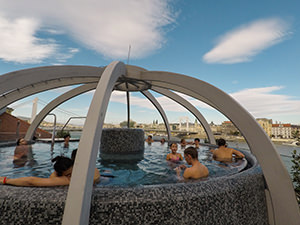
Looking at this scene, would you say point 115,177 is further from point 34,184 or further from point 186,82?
point 186,82

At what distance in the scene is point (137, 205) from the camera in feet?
7.57

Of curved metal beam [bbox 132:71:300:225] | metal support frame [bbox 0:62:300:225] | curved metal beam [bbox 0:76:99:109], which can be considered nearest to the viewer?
metal support frame [bbox 0:62:300:225]

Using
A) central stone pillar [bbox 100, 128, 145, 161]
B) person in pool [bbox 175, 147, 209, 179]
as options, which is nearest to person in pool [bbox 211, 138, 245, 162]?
person in pool [bbox 175, 147, 209, 179]

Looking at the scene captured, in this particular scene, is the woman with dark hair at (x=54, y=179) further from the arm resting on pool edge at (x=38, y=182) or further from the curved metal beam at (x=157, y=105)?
the curved metal beam at (x=157, y=105)

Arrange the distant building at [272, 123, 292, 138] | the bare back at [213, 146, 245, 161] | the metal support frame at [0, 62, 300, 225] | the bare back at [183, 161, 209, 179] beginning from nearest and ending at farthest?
1. the metal support frame at [0, 62, 300, 225]
2. the bare back at [183, 161, 209, 179]
3. the bare back at [213, 146, 245, 161]
4. the distant building at [272, 123, 292, 138]

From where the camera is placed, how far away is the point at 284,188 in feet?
11.0

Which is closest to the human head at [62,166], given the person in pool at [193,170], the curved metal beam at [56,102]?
the person in pool at [193,170]

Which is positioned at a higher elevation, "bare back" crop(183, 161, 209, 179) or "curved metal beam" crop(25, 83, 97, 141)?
"curved metal beam" crop(25, 83, 97, 141)

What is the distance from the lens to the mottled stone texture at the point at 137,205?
2.20 meters

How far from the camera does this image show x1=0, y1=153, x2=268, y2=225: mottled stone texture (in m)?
2.20

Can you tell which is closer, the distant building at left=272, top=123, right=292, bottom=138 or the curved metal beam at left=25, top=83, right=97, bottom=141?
the curved metal beam at left=25, top=83, right=97, bottom=141

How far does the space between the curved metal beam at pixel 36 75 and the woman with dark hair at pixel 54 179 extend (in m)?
2.28

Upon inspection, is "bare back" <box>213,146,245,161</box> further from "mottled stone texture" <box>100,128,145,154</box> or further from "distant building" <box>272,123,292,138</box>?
"distant building" <box>272,123,292,138</box>

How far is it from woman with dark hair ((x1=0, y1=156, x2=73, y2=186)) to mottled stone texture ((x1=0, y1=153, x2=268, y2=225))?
39 cm
